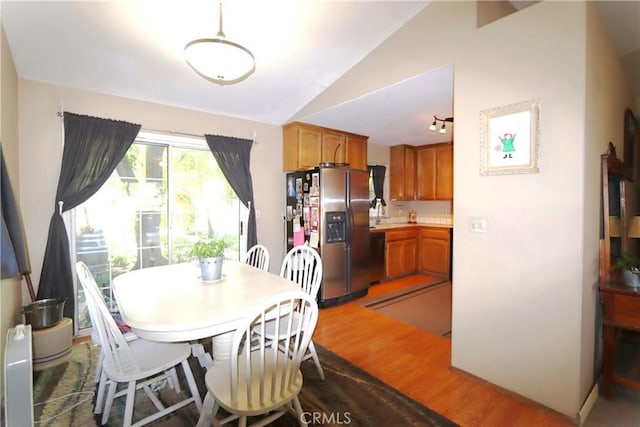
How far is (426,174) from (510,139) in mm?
3595

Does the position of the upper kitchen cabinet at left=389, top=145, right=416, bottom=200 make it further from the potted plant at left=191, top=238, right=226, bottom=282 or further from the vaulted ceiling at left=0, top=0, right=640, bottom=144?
the potted plant at left=191, top=238, right=226, bottom=282

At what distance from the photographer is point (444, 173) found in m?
5.17

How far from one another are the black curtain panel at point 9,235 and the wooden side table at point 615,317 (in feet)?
11.7

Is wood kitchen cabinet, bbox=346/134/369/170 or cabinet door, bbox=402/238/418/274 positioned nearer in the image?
wood kitchen cabinet, bbox=346/134/369/170

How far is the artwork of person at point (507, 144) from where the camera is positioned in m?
1.92

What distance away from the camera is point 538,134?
1.82 meters

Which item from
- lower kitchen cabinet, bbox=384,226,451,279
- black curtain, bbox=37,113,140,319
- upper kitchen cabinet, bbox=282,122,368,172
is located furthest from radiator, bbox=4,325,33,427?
lower kitchen cabinet, bbox=384,226,451,279

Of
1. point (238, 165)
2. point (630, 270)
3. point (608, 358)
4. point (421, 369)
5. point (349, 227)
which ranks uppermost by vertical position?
point (238, 165)

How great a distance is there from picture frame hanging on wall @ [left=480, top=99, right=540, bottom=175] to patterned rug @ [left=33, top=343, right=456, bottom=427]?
65.4 inches

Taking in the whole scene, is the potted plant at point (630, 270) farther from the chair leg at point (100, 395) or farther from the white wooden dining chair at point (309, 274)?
the chair leg at point (100, 395)

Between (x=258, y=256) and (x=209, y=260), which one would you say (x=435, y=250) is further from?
(x=209, y=260)

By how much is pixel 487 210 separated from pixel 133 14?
9.74 feet

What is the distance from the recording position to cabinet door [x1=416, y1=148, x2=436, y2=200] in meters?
5.33

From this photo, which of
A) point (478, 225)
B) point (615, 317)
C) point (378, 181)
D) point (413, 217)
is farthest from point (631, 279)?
point (413, 217)
